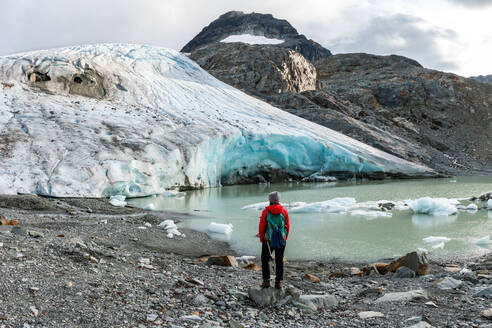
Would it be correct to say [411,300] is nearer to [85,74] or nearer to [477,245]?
[477,245]

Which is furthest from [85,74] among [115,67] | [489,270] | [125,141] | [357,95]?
[357,95]

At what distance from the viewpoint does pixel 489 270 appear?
6.27 m

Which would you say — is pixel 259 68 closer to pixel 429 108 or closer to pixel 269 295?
pixel 429 108

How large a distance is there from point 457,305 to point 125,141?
1526cm

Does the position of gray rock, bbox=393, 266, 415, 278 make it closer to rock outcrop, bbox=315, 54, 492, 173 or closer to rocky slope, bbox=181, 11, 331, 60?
rock outcrop, bbox=315, 54, 492, 173

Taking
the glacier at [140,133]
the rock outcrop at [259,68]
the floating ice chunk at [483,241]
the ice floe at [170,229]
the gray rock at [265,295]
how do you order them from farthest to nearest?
the rock outcrop at [259,68], the glacier at [140,133], the ice floe at [170,229], the floating ice chunk at [483,241], the gray rock at [265,295]

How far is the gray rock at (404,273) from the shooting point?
5945 millimetres

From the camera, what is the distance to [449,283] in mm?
5316

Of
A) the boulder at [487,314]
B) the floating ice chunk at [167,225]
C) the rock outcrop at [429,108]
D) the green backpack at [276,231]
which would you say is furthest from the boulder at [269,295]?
the rock outcrop at [429,108]

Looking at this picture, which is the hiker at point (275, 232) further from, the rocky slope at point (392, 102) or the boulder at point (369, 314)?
the rocky slope at point (392, 102)

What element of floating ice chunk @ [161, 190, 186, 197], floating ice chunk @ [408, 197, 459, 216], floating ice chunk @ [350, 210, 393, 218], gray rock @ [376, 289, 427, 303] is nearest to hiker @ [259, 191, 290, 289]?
gray rock @ [376, 289, 427, 303]

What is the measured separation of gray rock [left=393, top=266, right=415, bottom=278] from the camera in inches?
234

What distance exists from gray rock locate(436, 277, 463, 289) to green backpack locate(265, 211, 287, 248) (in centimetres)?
204

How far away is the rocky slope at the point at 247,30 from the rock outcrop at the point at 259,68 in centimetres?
4241
